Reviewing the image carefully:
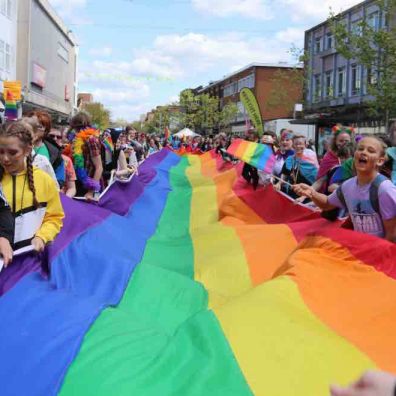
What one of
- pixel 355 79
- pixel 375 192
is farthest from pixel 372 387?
pixel 355 79

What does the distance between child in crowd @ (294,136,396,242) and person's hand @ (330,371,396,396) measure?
310cm

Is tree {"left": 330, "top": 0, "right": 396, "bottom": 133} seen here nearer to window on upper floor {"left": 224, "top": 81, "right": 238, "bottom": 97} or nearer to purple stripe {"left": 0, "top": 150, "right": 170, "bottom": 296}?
purple stripe {"left": 0, "top": 150, "right": 170, "bottom": 296}

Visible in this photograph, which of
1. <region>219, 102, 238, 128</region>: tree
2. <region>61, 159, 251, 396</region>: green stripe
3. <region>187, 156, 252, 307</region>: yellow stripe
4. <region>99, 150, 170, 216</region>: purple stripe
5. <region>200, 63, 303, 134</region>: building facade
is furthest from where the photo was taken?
<region>219, 102, 238, 128</region>: tree

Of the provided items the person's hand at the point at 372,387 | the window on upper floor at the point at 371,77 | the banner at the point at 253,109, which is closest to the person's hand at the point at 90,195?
the person's hand at the point at 372,387

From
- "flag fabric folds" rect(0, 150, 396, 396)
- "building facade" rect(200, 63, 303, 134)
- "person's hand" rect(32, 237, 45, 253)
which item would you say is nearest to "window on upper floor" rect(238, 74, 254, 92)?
"building facade" rect(200, 63, 303, 134)

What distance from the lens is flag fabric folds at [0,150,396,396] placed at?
2545 millimetres

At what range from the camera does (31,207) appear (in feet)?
11.6

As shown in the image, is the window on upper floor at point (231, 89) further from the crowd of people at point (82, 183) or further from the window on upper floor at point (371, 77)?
the crowd of people at point (82, 183)

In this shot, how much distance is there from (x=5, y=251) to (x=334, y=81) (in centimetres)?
3843

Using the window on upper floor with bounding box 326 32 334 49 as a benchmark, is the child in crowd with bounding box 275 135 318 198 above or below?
below

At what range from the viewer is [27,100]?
1532 inches

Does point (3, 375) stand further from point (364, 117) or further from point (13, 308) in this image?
point (364, 117)

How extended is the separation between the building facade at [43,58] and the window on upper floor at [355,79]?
829 inches

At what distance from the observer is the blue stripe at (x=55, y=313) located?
98.4 inches
